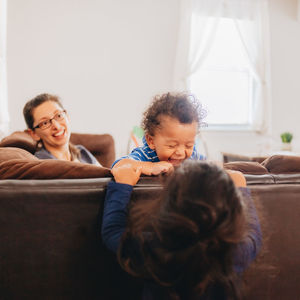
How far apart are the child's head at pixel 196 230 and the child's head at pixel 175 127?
478 millimetres

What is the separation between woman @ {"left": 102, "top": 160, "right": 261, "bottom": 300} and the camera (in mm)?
782

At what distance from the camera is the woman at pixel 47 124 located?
81.0 inches

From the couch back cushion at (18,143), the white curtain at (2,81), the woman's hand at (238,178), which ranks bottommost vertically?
the woman's hand at (238,178)

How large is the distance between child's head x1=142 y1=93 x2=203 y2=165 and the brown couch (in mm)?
258

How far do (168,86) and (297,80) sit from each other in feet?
6.64

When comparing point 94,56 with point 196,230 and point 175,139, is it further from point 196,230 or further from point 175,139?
point 196,230

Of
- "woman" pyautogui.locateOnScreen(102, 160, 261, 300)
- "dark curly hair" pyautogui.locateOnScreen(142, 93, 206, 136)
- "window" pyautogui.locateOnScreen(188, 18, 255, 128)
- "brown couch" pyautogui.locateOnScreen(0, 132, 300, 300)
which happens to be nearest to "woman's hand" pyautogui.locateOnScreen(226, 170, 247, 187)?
"brown couch" pyautogui.locateOnScreen(0, 132, 300, 300)

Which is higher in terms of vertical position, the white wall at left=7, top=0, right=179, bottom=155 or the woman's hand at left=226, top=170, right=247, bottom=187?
the white wall at left=7, top=0, right=179, bottom=155

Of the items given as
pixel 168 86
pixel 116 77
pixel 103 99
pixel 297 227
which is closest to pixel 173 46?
pixel 168 86

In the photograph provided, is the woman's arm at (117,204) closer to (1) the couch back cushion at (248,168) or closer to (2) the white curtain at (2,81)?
(1) the couch back cushion at (248,168)

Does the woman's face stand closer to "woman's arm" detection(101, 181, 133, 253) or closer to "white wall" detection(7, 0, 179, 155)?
"woman's arm" detection(101, 181, 133, 253)

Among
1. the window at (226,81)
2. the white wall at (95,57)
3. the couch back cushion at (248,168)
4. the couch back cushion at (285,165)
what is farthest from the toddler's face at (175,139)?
the window at (226,81)

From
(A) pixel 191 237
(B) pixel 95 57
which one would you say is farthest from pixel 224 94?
(A) pixel 191 237

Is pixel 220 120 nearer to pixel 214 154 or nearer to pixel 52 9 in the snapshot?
pixel 214 154
